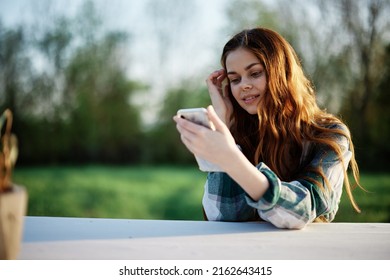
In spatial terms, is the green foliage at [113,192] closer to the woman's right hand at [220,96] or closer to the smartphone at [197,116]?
the woman's right hand at [220,96]

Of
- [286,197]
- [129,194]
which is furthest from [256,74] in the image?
[129,194]

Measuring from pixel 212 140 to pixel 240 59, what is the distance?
690 mm

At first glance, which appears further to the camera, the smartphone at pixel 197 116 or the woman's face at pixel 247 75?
the woman's face at pixel 247 75

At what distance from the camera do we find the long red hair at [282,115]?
1.41m

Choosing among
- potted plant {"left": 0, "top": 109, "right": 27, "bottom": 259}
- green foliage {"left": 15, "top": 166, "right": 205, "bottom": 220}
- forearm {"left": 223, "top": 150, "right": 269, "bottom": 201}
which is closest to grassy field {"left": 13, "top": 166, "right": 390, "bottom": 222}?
green foliage {"left": 15, "top": 166, "right": 205, "bottom": 220}

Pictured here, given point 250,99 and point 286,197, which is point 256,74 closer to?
point 250,99

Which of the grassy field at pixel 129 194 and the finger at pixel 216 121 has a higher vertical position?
the finger at pixel 216 121

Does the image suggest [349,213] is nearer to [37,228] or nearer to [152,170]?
[152,170]

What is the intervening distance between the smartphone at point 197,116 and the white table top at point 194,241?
12.0 inches

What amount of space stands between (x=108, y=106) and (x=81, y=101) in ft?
1.51

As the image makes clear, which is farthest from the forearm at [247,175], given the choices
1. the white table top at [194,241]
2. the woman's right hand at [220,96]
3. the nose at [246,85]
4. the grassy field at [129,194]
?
the grassy field at [129,194]

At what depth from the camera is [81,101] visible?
6574mm

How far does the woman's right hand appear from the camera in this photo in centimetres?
167

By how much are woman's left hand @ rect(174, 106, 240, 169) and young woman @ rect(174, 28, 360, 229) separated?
0.12 m
